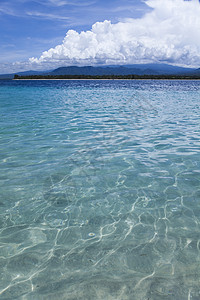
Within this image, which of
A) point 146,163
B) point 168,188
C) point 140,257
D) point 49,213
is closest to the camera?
point 140,257

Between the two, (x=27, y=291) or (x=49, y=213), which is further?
(x=49, y=213)

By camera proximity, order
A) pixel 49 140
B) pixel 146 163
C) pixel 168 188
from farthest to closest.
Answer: pixel 49 140 → pixel 146 163 → pixel 168 188

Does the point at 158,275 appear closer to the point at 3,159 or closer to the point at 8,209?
Result: the point at 8,209

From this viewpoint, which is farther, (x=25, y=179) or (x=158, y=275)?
(x=25, y=179)

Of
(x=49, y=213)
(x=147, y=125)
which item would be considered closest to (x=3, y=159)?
(x=49, y=213)

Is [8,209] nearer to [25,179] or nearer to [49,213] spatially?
[49,213]

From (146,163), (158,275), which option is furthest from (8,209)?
(146,163)

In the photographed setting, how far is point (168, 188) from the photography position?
760 cm

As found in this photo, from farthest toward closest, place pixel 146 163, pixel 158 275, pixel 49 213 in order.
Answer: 1. pixel 146 163
2. pixel 49 213
3. pixel 158 275

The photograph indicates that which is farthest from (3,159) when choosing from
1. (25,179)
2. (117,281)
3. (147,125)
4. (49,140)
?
(147,125)

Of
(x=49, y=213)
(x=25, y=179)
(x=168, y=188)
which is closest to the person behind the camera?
(x=49, y=213)

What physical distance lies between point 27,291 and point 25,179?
4776 mm

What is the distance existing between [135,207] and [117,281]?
259cm

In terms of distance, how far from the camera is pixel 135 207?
21.5 feet
